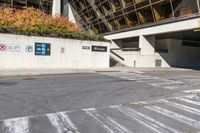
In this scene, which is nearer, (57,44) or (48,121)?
(48,121)

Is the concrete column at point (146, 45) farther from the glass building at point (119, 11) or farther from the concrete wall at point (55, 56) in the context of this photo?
the concrete wall at point (55, 56)

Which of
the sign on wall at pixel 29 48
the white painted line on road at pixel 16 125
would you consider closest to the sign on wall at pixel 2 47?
the sign on wall at pixel 29 48

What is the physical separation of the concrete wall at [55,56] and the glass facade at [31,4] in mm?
15947

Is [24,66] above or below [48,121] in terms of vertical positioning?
above

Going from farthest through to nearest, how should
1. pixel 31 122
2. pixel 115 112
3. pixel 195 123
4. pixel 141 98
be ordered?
pixel 141 98 → pixel 115 112 → pixel 195 123 → pixel 31 122

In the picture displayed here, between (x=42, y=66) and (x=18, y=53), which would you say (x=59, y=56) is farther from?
(x=18, y=53)

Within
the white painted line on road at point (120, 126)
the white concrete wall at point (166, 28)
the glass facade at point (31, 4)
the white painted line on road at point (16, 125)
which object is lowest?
the white painted line on road at point (120, 126)

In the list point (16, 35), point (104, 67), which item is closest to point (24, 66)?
point (16, 35)

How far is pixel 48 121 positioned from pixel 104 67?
18531mm

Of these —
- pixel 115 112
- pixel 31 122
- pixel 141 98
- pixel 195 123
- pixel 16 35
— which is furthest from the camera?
pixel 16 35

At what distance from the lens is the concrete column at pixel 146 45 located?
30797mm

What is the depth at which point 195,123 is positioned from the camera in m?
6.82

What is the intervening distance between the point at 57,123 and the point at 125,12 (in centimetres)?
2928

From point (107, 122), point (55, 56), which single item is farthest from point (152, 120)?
point (55, 56)
